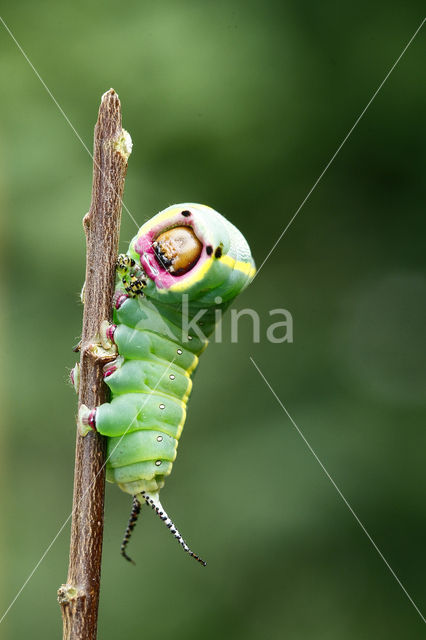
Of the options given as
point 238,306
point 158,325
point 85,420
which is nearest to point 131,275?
point 158,325

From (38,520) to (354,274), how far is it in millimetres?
2150

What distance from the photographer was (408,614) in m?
3.36

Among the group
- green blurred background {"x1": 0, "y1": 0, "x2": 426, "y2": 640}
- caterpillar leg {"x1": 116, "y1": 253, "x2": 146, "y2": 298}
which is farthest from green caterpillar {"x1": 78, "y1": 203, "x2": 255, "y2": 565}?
green blurred background {"x1": 0, "y1": 0, "x2": 426, "y2": 640}

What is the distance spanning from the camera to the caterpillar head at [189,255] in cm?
175

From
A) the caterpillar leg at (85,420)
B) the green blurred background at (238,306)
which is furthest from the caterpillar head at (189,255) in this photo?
the green blurred background at (238,306)

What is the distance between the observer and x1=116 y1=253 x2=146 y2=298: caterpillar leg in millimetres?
1768

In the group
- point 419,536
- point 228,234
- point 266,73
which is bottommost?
point 419,536

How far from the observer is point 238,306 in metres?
3.89

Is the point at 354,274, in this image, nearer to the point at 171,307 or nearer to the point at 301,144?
the point at 301,144

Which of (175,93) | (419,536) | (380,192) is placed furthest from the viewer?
(380,192)

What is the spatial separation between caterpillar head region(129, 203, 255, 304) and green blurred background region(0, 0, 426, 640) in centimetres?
177

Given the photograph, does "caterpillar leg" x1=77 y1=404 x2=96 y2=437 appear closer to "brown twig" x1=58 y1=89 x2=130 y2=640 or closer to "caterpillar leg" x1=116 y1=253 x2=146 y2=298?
"brown twig" x1=58 y1=89 x2=130 y2=640

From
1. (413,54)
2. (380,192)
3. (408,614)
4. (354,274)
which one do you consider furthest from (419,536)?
(413,54)

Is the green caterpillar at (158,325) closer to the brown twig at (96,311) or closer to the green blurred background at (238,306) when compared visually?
the brown twig at (96,311)
